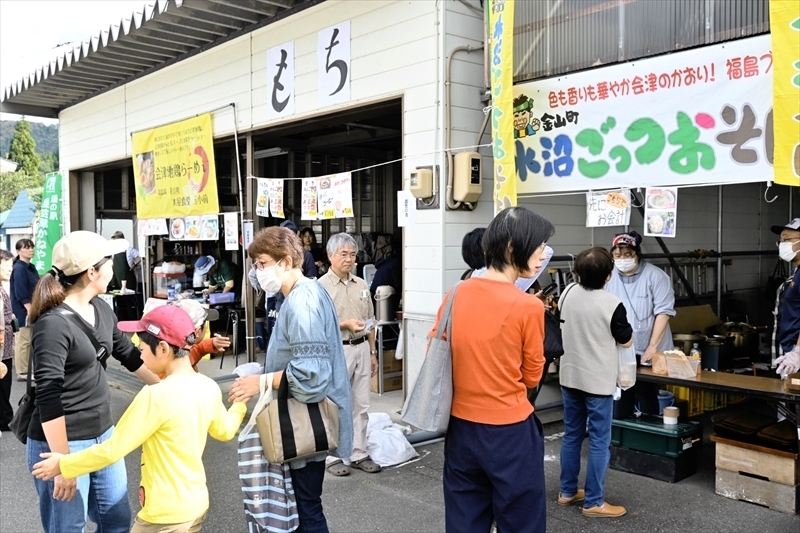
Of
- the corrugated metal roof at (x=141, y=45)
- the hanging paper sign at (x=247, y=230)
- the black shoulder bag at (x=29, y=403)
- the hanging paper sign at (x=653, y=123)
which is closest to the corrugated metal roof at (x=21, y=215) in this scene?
the corrugated metal roof at (x=141, y=45)

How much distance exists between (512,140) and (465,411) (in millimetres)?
3343

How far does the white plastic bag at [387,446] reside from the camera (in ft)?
18.5

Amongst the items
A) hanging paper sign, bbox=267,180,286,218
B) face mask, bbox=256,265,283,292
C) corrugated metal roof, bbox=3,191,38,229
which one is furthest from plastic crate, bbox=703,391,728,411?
corrugated metal roof, bbox=3,191,38,229

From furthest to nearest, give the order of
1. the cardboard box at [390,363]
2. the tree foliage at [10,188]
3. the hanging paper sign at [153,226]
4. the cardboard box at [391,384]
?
the tree foliage at [10,188]
the hanging paper sign at [153,226]
the cardboard box at [390,363]
the cardboard box at [391,384]

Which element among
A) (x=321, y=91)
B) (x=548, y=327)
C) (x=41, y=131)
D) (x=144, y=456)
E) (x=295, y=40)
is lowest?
(x=144, y=456)

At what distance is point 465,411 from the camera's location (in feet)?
9.22

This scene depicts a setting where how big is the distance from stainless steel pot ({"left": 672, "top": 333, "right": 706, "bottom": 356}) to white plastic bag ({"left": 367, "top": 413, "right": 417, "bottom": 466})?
328 cm

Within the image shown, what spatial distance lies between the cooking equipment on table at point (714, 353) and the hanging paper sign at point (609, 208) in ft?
9.30

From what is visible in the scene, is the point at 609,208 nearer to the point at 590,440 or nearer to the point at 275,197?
the point at 590,440

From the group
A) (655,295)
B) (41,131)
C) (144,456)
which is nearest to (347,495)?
(144,456)

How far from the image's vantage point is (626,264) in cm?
589

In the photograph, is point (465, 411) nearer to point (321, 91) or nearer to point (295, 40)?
point (321, 91)

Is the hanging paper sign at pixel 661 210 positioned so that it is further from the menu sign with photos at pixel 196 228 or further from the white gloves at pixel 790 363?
the menu sign with photos at pixel 196 228

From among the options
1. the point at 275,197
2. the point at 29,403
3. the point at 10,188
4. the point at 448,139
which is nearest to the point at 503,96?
the point at 448,139
